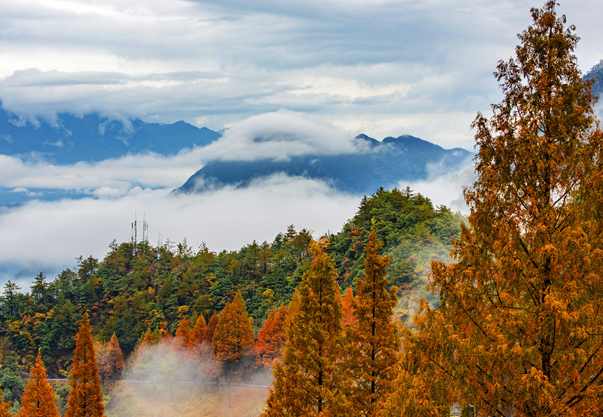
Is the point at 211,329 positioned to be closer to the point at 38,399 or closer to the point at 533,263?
the point at 38,399

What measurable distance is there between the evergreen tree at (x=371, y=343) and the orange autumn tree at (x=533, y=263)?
13870 millimetres

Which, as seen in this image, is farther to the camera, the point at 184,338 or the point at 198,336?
the point at 184,338

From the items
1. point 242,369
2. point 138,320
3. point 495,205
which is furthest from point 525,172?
point 138,320

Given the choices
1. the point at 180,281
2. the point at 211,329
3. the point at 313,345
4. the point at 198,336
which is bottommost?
the point at 198,336

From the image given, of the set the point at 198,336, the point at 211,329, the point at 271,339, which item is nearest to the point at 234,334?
the point at 271,339

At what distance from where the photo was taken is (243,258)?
381 feet

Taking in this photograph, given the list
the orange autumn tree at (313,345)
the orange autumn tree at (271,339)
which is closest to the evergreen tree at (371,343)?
the orange autumn tree at (313,345)

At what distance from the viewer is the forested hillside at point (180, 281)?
82.7m

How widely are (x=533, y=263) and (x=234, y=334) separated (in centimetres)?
6461

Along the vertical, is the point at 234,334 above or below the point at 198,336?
above

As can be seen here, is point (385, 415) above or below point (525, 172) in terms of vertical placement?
below

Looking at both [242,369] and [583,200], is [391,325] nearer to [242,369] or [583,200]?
[583,200]

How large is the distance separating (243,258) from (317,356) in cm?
8985

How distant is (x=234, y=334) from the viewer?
244 ft
